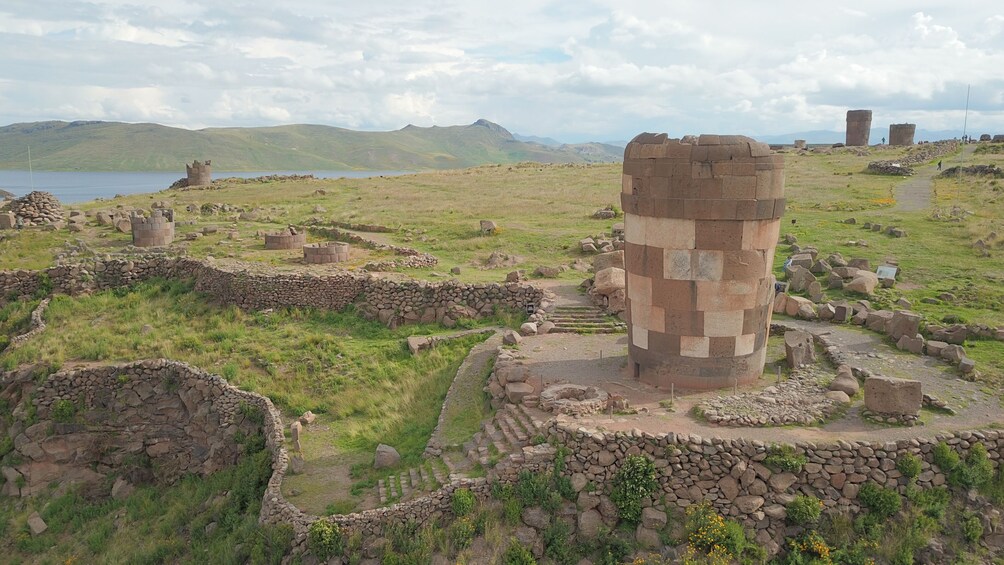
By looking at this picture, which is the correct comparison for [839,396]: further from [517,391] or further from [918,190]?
[918,190]

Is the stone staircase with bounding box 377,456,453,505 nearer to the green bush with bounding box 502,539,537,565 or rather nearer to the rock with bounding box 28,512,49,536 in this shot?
the green bush with bounding box 502,539,537,565

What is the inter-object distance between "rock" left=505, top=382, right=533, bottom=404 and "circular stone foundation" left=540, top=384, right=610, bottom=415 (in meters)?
0.36

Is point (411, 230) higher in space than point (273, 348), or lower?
higher

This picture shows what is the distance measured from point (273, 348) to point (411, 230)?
12.8 metres

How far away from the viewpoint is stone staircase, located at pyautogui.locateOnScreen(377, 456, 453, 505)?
11.4m

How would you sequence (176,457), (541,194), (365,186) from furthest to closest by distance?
(365,186)
(541,194)
(176,457)

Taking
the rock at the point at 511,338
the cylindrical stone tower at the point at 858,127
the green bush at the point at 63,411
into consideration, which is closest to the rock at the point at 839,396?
the rock at the point at 511,338

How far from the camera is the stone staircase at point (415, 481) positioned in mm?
11439

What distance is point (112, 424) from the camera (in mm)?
17203

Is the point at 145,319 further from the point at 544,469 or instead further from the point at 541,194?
the point at 541,194

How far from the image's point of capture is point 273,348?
18.5 m

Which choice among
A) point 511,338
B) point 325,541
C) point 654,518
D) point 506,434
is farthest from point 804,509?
point 511,338

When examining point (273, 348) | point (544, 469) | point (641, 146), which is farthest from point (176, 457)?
point (641, 146)

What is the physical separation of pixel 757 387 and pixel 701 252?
3.12 m
